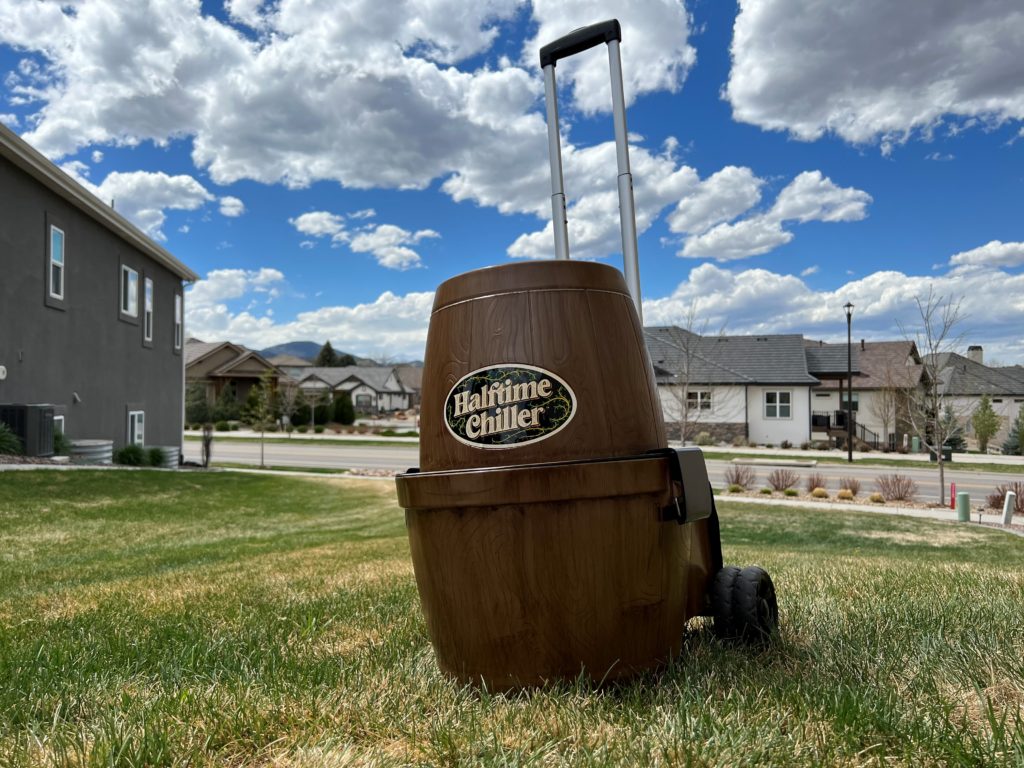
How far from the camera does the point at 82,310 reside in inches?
711

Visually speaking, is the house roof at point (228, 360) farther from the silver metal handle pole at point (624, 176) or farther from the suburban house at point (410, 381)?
the silver metal handle pole at point (624, 176)

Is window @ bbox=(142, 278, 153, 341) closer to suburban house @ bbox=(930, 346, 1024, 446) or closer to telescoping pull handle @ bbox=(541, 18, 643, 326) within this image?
Answer: telescoping pull handle @ bbox=(541, 18, 643, 326)

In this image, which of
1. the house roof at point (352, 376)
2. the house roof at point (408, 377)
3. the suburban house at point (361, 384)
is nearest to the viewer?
the suburban house at point (361, 384)

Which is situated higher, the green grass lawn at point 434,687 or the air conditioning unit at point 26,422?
the air conditioning unit at point 26,422

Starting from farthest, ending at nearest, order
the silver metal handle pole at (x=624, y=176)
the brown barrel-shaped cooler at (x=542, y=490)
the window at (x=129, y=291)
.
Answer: the window at (x=129, y=291)
the silver metal handle pole at (x=624, y=176)
the brown barrel-shaped cooler at (x=542, y=490)

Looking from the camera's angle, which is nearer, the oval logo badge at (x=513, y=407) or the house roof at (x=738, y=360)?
the oval logo badge at (x=513, y=407)

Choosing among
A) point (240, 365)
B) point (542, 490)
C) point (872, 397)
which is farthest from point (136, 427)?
point (240, 365)

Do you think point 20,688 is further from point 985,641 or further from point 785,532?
point 785,532

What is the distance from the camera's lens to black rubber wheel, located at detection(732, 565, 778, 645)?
2.96 metres

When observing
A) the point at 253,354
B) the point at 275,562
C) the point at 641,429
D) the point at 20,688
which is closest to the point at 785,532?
the point at 275,562

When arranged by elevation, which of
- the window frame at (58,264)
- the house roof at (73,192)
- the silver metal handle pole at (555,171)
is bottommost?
the silver metal handle pole at (555,171)

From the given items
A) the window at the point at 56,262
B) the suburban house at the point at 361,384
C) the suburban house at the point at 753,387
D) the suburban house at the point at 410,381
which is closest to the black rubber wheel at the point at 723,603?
the window at the point at 56,262

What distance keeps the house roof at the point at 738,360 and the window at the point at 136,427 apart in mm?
25951

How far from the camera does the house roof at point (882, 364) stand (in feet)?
137
